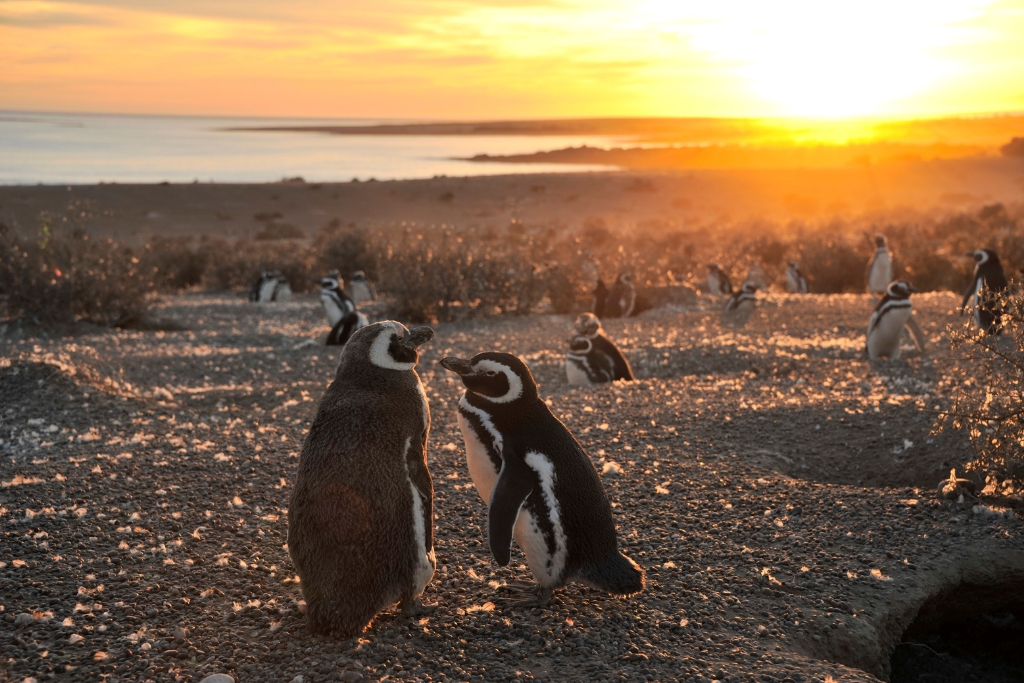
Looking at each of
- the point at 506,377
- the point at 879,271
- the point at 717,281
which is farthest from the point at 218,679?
the point at 717,281

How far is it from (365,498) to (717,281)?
15.9 meters

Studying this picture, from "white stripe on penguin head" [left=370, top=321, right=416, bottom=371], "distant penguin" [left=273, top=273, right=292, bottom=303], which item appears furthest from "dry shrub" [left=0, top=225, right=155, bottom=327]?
"white stripe on penguin head" [left=370, top=321, right=416, bottom=371]

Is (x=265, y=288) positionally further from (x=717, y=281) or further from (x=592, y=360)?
(x=592, y=360)

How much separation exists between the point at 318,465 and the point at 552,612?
1162 millimetres

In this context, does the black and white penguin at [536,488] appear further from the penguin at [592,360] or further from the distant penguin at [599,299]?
the distant penguin at [599,299]

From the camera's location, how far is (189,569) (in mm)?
3674

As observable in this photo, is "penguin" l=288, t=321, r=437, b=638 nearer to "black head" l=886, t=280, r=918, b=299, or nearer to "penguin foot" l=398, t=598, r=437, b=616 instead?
"penguin foot" l=398, t=598, r=437, b=616

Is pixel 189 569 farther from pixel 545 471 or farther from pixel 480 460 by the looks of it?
pixel 545 471

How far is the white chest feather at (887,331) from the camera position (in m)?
9.05

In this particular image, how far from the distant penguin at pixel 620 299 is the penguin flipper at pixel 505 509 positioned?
10401 mm

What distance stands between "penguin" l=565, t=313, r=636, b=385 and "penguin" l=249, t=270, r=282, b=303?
1003cm

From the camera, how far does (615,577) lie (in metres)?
3.36

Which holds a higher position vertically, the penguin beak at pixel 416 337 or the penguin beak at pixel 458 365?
the penguin beak at pixel 416 337

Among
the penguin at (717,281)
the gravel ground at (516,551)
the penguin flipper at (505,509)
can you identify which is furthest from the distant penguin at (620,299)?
the penguin flipper at (505,509)
